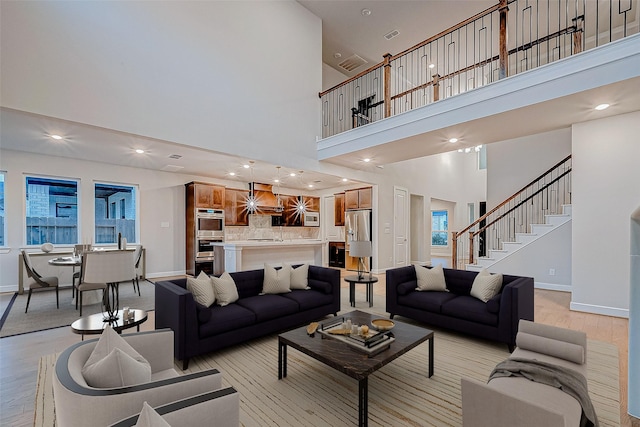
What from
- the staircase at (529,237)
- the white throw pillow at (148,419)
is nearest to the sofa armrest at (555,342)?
the white throw pillow at (148,419)

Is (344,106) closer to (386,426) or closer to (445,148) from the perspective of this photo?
(445,148)

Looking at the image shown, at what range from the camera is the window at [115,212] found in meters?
6.80

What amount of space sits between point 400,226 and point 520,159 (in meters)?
3.56

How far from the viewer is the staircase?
607 centimetres

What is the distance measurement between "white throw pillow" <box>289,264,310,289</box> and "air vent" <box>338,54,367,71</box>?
21.9 ft

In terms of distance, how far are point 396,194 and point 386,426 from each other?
7539mm

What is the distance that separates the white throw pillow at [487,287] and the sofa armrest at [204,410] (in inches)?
125

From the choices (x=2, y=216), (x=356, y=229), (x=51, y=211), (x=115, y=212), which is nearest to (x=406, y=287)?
(x=356, y=229)

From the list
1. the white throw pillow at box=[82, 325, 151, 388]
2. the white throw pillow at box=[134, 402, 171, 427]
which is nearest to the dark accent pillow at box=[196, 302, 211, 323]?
the white throw pillow at box=[82, 325, 151, 388]

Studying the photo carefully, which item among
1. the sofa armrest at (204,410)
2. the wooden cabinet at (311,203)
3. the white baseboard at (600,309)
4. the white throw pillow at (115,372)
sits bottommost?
the white baseboard at (600,309)

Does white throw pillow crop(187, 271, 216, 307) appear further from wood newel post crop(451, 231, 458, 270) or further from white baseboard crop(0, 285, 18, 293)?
wood newel post crop(451, 231, 458, 270)

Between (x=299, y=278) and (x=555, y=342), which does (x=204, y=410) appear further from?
(x=299, y=278)

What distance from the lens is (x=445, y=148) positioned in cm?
588

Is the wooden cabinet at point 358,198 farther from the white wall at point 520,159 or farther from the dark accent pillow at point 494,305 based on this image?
the dark accent pillow at point 494,305
